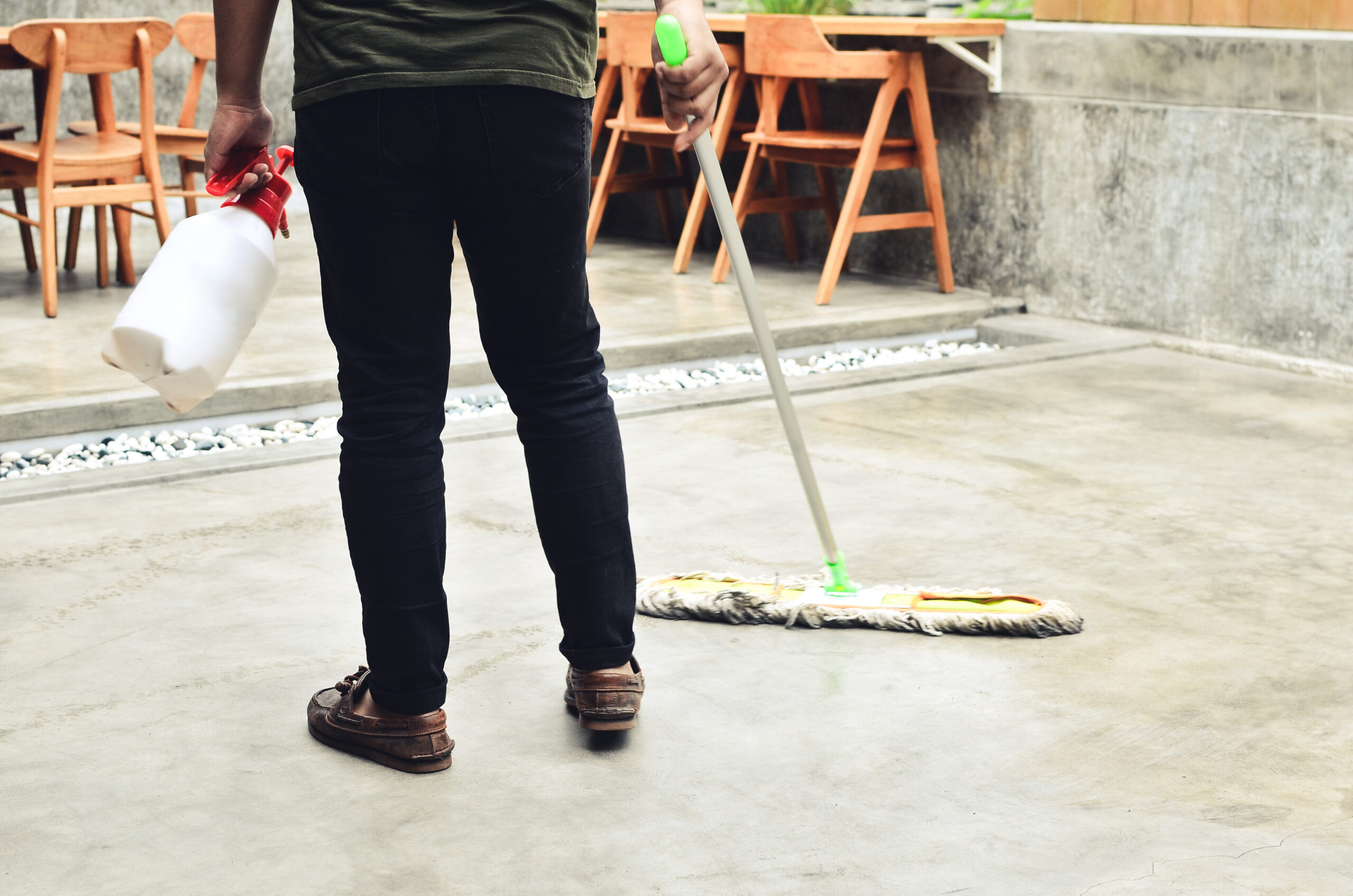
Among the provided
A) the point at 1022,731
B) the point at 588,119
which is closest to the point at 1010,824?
the point at 1022,731

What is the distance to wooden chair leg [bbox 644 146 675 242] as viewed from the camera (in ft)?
23.9

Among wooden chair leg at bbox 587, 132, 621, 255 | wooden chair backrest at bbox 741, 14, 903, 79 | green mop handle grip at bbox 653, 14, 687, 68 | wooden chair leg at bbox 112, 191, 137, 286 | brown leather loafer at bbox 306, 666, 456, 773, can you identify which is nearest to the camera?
green mop handle grip at bbox 653, 14, 687, 68

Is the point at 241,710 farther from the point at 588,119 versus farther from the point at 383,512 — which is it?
the point at 588,119

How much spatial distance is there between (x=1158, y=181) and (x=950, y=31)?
911 mm

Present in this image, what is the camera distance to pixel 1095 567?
9.61 feet

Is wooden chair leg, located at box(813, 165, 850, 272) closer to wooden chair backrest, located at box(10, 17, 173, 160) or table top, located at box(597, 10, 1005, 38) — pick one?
table top, located at box(597, 10, 1005, 38)

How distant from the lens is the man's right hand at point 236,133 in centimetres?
198

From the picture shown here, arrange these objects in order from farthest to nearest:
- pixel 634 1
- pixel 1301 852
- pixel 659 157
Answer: pixel 634 1 → pixel 659 157 → pixel 1301 852

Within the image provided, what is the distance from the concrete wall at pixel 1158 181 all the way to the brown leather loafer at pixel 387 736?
361 centimetres

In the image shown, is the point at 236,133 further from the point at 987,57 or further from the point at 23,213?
the point at 23,213

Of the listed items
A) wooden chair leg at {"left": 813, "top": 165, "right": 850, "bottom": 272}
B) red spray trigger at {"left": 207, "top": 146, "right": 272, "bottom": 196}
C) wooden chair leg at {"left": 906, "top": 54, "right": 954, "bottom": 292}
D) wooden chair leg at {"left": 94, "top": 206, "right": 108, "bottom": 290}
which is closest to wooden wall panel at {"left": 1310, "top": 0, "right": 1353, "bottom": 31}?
wooden chair leg at {"left": 906, "top": 54, "right": 954, "bottom": 292}

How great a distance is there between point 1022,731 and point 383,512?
37.2 inches

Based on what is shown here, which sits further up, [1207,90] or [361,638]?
[1207,90]

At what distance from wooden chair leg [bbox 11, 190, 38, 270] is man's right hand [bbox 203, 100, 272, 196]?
428 cm
